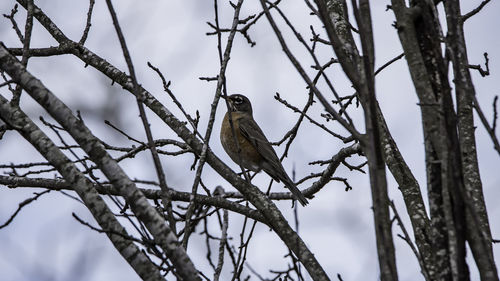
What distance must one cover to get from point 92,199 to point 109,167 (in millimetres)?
185

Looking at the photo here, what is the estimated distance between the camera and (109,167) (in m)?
2.96

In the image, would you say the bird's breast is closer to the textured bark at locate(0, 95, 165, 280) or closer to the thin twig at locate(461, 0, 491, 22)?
the thin twig at locate(461, 0, 491, 22)

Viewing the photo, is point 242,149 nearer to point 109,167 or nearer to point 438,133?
point 109,167

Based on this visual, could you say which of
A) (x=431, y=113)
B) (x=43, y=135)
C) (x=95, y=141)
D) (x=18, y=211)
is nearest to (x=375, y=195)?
(x=431, y=113)

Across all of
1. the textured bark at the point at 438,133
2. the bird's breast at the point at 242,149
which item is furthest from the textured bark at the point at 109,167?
the bird's breast at the point at 242,149

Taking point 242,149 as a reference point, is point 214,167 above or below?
below

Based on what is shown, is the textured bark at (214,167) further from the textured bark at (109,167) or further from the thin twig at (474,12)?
the thin twig at (474,12)

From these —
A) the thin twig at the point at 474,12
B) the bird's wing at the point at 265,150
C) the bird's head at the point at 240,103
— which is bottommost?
the thin twig at the point at 474,12

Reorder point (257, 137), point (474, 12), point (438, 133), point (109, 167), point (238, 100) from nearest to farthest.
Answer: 1. point (438, 133)
2. point (109, 167)
3. point (474, 12)
4. point (257, 137)
5. point (238, 100)

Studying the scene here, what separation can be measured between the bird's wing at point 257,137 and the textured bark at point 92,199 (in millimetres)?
4541

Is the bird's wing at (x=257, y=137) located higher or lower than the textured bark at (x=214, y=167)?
higher

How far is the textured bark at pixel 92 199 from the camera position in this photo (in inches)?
114

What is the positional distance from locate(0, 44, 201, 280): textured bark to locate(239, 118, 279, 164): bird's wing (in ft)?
15.1

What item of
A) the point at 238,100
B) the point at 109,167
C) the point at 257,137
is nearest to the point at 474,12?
the point at 109,167
